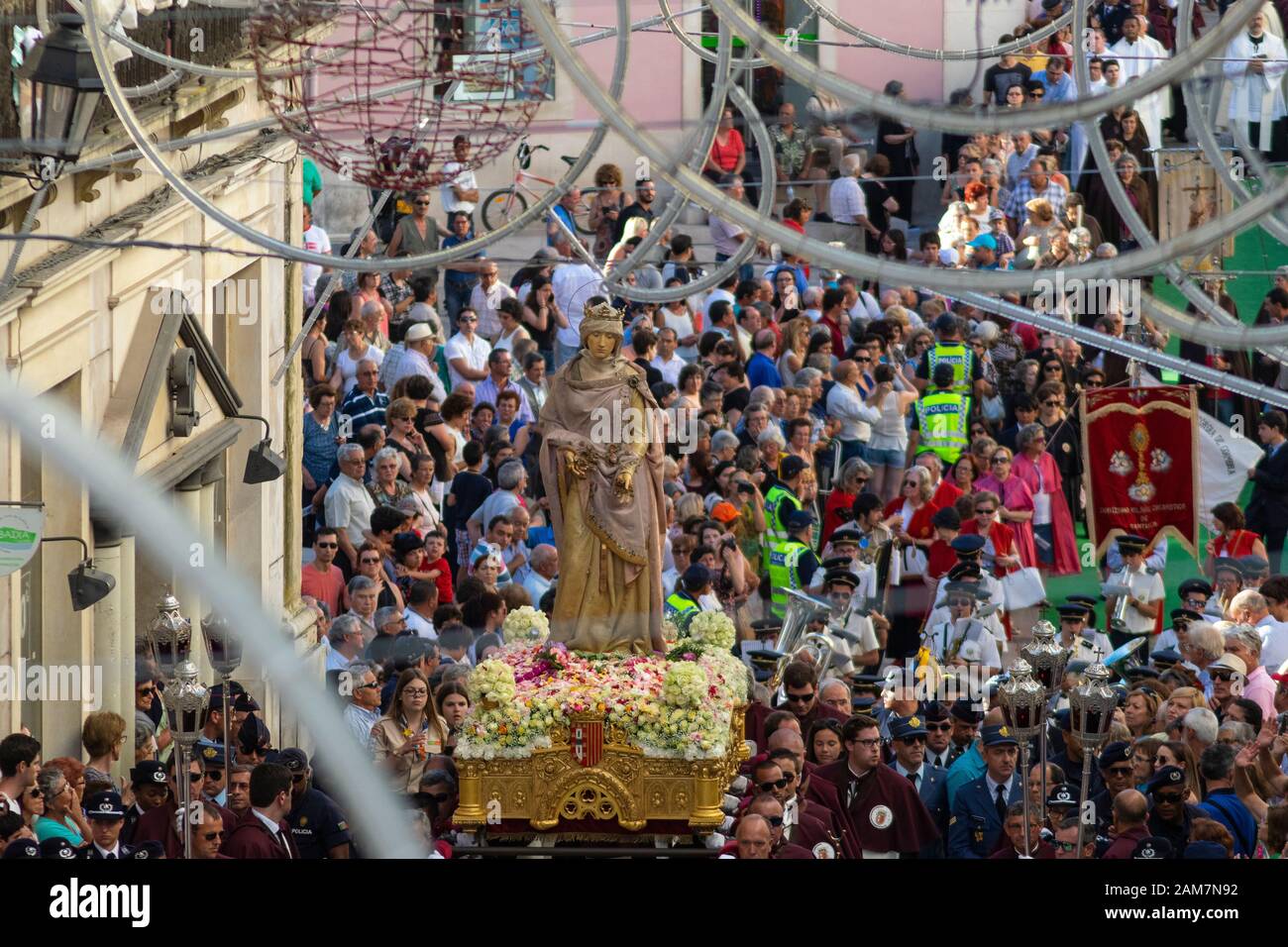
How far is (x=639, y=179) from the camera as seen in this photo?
2825 cm

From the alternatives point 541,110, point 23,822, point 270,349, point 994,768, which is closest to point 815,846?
point 994,768

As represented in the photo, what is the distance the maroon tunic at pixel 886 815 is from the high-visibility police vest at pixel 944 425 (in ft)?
25.9

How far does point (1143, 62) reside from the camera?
94.6ft

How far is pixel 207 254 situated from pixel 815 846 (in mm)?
8208

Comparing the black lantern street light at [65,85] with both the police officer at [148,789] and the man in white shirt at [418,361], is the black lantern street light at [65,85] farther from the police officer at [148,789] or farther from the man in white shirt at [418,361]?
the man in white shirt at [418,361]

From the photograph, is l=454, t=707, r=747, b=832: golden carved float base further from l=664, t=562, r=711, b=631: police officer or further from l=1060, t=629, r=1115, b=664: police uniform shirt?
l=664, t=562, r=711, b=631: police officer

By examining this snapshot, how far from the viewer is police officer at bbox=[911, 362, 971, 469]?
Result: 2420 cm

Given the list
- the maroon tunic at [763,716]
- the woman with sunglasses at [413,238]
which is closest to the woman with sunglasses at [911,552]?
the maroon tunic at [763,716]

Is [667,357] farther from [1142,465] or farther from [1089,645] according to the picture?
[1089,645]

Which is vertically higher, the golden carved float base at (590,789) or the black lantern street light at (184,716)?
the black lantern street light at (184,716)

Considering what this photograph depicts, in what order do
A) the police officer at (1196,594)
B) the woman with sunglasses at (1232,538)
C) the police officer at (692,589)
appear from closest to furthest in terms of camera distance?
the police officer at (692,589), the police officer at (1196,594), the woman with sunglasses at (1232,538)

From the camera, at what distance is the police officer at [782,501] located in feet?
70.1

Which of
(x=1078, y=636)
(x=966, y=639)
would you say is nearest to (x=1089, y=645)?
(x=1078, y=636)

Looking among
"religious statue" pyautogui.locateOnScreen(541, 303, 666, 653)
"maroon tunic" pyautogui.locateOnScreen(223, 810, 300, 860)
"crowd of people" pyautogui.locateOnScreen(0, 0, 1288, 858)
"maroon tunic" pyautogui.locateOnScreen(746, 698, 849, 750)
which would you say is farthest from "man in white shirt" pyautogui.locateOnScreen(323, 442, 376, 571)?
"maroon tunic" pyautogui.locateOnScreen(223, 810, 300, 860)
